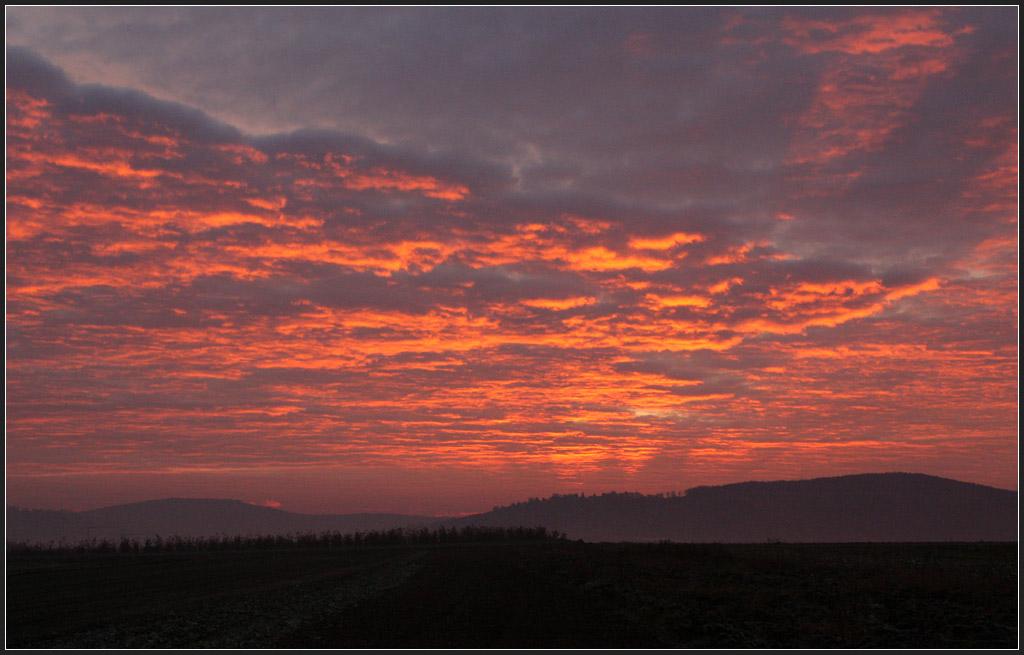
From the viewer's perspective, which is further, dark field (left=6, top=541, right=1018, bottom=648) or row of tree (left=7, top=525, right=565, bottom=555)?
row of tree (left=7, top=525, right=565, bottom=555)

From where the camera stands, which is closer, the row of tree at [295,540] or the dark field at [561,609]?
the dark field at [561,609]

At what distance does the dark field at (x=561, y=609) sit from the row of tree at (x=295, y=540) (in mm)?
41900

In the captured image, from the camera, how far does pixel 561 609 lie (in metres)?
24.5

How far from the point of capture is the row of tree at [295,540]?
77250mm

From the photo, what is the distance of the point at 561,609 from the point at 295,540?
71.8m

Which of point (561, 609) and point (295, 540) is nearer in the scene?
point (561, 609)

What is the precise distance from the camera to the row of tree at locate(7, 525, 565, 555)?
77.2 meters

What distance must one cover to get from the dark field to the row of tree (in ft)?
137

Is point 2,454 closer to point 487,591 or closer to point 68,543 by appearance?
point 487,591

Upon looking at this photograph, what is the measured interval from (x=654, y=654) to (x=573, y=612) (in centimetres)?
781

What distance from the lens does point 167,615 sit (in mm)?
25250

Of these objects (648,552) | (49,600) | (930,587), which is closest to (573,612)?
(930,587)

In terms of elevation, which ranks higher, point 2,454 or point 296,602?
point 2,454

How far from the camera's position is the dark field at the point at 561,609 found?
61.8 ft
